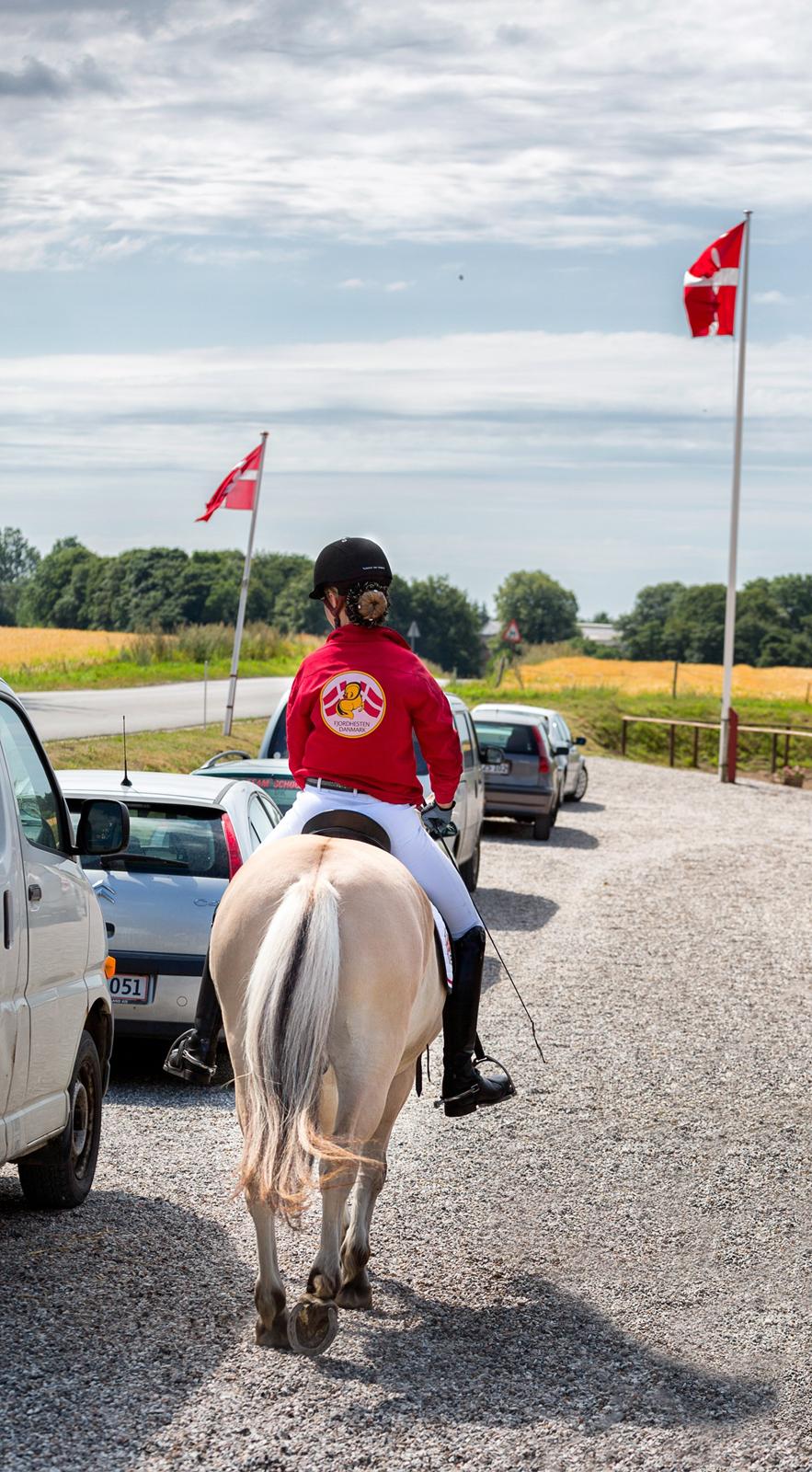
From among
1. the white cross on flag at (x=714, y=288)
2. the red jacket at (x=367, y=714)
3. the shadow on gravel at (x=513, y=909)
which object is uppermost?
the white cross on flag at (x=714, y=288)

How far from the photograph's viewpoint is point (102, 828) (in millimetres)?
6023

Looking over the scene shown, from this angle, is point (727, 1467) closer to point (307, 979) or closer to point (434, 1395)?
point (434, 1395)

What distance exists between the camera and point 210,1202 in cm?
616

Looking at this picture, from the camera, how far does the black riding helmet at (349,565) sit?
18.4 feet

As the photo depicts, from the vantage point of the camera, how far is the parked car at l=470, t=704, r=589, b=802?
26297mm

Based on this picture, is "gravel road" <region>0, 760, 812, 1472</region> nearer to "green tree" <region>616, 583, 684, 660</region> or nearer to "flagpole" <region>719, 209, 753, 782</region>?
"flagpole" <region>719, 209, 753, 782</region>

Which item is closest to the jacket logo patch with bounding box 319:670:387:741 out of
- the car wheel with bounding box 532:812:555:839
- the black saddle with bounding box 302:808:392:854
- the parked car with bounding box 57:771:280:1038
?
the black saddle with bounding box 302:808:392:854

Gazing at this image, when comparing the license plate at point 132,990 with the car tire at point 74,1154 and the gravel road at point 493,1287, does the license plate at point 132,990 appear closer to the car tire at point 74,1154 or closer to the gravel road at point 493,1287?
the gravel road at point 493,1287

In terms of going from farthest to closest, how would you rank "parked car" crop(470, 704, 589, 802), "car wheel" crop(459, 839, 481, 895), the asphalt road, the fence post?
the fence post < the asphalt road < "parked car" crop(470, 704, 589, 802) < "car wheel" crop(459, 839, 481, 895)

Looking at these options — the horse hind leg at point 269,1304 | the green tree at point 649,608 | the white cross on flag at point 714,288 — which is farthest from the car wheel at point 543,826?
the green tree at point 649,608

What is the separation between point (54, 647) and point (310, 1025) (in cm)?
4938

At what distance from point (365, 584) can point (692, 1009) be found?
20.5 ft

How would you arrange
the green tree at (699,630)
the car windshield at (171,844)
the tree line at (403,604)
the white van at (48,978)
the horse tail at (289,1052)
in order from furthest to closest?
the green tree at (699,630) → the tree line at (403,604) → the car windshield at (171,844) → the white van at (48,978) → the horse tail at (289,1052)

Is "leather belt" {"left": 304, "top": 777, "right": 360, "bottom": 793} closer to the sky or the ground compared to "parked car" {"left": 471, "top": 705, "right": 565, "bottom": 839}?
closer to the sky
